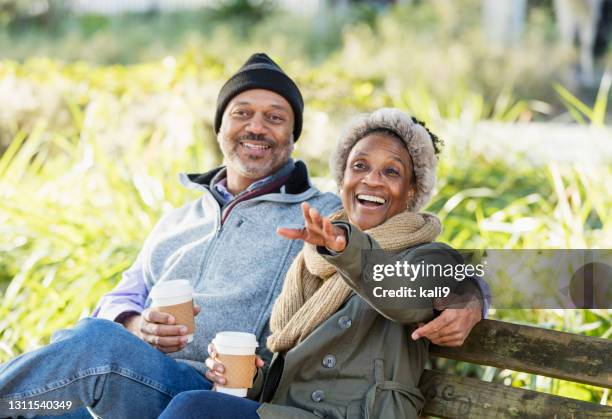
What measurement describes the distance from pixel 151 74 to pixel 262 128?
4251 millimetres

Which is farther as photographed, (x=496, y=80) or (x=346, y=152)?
(x=496, y=80)

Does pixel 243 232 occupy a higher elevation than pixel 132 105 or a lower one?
lower

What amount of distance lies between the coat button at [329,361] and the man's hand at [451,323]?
25 centimetres

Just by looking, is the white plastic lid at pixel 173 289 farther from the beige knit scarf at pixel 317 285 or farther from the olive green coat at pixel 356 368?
the olive green coat at pixel 356 368

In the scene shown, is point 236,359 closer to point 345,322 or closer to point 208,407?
point 208,407

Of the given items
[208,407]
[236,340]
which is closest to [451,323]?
[236,340]

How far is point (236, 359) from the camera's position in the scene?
8.75 ft

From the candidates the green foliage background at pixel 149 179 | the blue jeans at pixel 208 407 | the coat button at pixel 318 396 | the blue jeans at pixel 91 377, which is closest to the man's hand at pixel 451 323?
the coat button at pixel 318 396

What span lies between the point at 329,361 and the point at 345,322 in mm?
126

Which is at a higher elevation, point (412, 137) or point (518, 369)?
point (412, 137)

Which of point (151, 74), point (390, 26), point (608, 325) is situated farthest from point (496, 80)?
point (608, 325)

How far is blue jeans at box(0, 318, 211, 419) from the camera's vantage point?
2.80 meters

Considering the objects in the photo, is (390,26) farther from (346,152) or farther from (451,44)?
(346,152)

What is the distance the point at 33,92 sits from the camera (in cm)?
784
